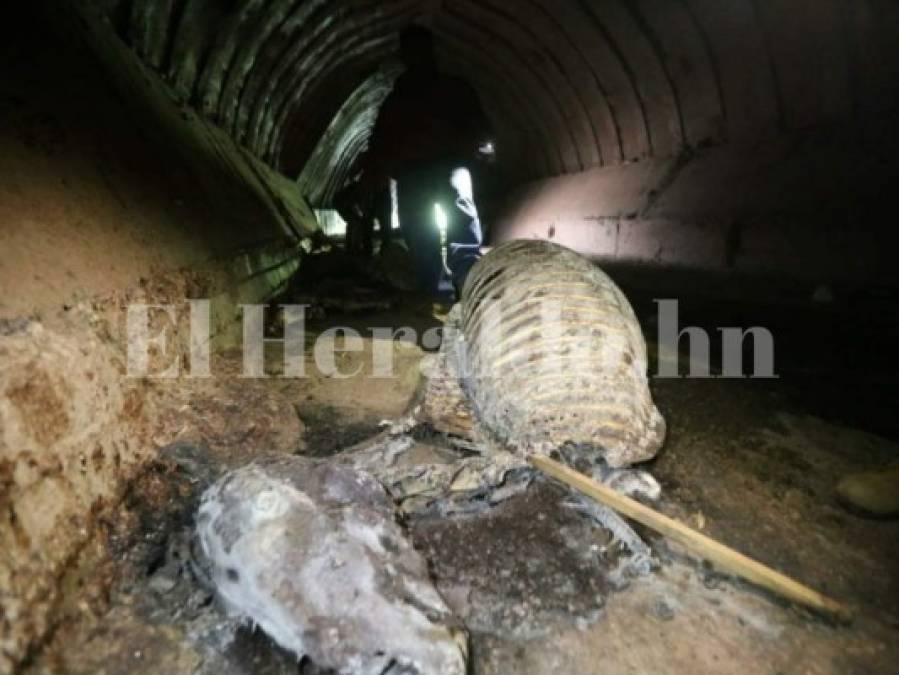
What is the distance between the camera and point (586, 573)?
5.65ft

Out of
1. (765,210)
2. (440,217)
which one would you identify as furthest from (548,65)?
(765,210)

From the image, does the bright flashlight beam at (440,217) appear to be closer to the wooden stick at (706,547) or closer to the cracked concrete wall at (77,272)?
the cracked concrete wall at (77,272)

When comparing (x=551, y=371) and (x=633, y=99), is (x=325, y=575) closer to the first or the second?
(x=551, y=371)

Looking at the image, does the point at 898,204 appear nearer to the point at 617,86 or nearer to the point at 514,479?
the point at 514,479

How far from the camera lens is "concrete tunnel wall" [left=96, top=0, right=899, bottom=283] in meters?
4.06

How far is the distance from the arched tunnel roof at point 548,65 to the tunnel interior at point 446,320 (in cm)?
4

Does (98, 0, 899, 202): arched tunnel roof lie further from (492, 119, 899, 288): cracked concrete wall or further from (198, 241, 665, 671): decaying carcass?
Result: (198, 241, 665, 671): decaying carcass

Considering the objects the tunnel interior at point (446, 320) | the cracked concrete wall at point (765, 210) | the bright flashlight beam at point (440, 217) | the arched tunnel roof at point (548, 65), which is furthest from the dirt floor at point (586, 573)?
the bright flashlight beam at point (440, 217)

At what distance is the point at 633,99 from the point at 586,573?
6535 millimetres

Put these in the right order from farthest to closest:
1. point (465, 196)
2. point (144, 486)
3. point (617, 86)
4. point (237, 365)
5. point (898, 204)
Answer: point (617, 86)
point (465, 196)
point (898, 204)
point (237, 365)
point (144, 486)

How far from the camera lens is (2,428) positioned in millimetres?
1363

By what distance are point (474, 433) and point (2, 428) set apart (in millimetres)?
1743

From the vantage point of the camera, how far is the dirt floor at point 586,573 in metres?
1.41

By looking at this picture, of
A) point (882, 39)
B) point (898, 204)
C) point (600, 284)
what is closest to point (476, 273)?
point (600, 284)
